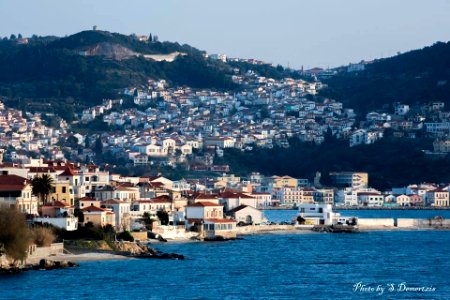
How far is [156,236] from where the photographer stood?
7169 cm

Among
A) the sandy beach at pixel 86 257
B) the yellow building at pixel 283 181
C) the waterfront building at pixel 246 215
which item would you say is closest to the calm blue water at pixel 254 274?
the sandy beach at pixel 86 257

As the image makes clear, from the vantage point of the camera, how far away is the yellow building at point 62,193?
6925cm

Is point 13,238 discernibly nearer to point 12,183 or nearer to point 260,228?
point 12,183

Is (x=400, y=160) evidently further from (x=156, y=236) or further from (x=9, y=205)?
(x=9, y=205)

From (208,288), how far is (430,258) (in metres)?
17.5

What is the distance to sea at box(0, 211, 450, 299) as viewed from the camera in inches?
1906

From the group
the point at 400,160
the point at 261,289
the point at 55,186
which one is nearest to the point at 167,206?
the point at 55,186

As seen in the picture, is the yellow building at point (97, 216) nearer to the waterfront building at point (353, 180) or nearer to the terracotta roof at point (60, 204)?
the terracotta roof at point (60, 204)

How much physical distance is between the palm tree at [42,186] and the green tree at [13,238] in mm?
13530

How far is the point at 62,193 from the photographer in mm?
69812

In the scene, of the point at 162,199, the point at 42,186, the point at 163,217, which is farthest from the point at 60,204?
the point at 162,199

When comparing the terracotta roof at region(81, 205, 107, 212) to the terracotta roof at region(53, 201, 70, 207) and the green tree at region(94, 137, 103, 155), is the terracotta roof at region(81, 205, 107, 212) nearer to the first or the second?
the terracotta roof at region(53, 201, 70, 207)

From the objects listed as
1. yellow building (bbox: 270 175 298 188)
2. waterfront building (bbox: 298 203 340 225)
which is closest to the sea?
waterfront building (bbox: 298 203 340 225)

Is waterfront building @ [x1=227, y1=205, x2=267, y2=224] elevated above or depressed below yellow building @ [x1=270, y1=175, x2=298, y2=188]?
below
